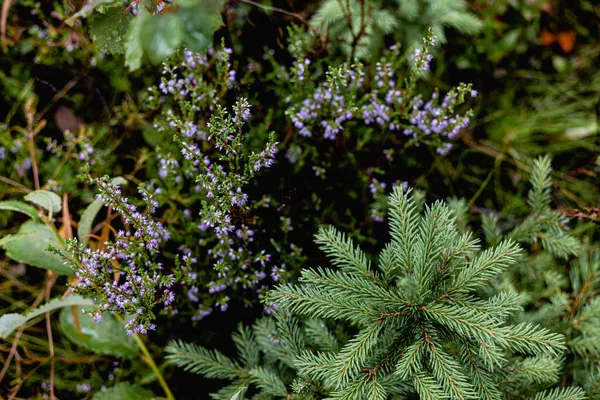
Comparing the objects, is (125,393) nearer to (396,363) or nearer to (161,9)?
(396,363)

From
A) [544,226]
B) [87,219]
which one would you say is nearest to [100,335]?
[87,219]

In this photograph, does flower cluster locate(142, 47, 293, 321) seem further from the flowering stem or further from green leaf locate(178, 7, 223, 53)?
green leaf locate(178, 7, 223, 53)

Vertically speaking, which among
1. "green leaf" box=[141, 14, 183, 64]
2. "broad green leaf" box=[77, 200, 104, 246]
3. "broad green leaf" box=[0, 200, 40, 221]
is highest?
"green leaf" box=[141, 14, 183, 64]

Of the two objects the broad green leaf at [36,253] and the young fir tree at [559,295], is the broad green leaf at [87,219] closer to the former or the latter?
the broad green leaf at [36,253]

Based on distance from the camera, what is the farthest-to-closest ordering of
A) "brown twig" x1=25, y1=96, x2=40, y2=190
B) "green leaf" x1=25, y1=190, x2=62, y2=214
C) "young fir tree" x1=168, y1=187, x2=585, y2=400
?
"brown twig" x1=25, y1=96, x2=40, y2=190
"green leaf" x1=25, y1=190, x2=62, y2=214
"young fir tree" x1=168, y1=187, x2=585, y2=400

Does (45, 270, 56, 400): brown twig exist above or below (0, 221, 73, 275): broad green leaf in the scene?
below

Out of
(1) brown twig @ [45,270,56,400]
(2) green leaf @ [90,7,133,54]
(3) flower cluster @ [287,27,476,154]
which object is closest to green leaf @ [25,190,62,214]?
(1) brown twig @ [45,270,56,400]

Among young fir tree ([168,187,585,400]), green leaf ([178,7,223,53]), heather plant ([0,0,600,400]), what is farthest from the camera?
heather plant ([0,0,600,400])
